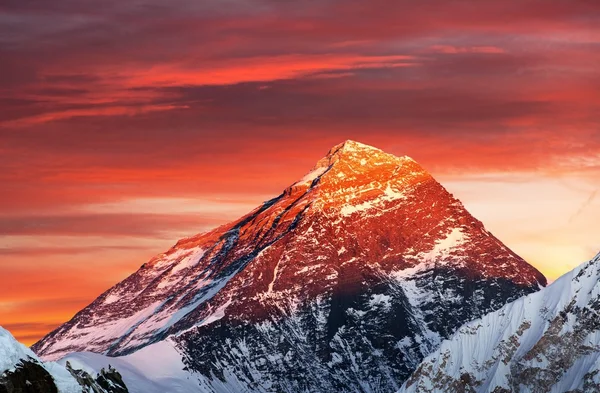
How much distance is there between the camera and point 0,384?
630 ft

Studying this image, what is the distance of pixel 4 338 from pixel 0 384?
8.01 m

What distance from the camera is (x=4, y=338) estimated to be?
199 metres

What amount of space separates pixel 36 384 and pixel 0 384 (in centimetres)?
733

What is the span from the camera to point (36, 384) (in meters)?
199

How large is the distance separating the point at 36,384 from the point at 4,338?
19.8ft
